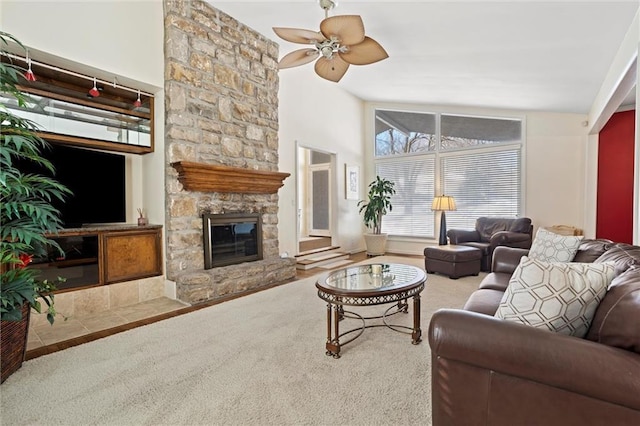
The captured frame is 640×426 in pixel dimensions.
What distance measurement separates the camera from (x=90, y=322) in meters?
3.00

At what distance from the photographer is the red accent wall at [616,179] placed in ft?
17.9

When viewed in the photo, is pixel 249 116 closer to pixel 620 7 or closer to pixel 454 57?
pixel 454 57

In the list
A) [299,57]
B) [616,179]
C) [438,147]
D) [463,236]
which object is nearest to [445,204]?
[463,236]

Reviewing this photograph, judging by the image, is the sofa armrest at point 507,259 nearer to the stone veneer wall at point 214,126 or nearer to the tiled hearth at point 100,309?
the stone veneer wall at point 214,126

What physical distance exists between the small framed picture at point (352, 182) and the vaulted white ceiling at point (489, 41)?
2.16 m

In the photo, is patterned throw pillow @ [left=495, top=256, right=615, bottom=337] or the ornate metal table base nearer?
patterned throw pillow @ [left=495, top=256, right=615, bottom=337]

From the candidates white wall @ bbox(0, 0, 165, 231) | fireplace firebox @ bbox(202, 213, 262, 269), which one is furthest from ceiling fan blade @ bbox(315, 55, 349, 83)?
fireplace firebox @ bbox(202, 213, 262, 269)

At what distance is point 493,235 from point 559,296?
434 cm

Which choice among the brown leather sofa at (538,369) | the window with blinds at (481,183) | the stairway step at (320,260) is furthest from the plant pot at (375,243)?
the brown leather sofa at (538,369)

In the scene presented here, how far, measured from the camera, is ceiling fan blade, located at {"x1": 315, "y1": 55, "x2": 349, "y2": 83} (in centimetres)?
353

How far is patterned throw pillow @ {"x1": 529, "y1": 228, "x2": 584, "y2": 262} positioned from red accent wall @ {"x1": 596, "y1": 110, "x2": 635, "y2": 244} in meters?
4.00

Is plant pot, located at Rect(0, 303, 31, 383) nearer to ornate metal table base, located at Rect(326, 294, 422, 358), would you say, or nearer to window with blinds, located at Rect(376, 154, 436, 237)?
ornate metal table base, located at Rect(326, 294, 422, 358)

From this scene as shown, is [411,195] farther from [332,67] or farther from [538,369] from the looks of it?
[538,369]

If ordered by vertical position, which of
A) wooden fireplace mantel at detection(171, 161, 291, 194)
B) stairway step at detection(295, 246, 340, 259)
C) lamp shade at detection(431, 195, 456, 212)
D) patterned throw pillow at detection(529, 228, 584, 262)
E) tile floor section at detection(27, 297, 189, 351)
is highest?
wooden fireplace mantel at detection(171, 161, 291, 194)
